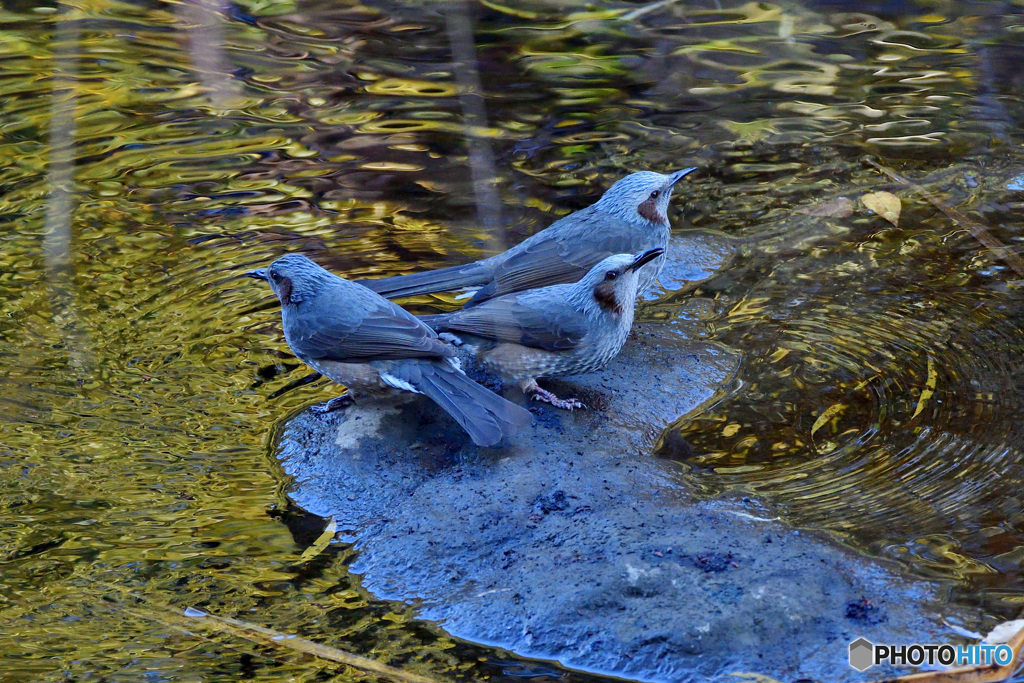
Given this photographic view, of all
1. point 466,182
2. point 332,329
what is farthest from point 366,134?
point 332,329

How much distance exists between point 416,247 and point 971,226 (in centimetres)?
346

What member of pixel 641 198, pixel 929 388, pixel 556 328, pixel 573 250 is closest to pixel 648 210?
pixel 641 198

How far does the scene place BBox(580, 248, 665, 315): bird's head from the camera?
5363 millimetres

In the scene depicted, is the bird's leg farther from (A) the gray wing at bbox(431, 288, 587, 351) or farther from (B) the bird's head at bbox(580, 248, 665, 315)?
(B) the bird's head at bbox(580, 248, 665, 315)

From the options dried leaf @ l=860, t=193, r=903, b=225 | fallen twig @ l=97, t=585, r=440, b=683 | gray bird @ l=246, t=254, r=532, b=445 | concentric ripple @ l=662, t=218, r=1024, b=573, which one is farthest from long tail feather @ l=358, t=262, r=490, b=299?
dried leaf @ l=860, t=193, r=903, b=225

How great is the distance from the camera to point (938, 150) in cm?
A: 778

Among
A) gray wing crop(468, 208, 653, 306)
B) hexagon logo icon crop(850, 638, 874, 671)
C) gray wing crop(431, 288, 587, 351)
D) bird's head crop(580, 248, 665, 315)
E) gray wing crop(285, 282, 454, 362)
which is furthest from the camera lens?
gray wing crop(468, 208, 653, 306)

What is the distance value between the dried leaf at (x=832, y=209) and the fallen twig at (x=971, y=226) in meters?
0.52

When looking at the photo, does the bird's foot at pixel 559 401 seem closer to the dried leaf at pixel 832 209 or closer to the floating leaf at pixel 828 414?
the floating leaf at pixel 828 414

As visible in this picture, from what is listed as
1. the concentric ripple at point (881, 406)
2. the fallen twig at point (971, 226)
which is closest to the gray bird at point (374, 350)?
the concentric ripple at point (881, 406)

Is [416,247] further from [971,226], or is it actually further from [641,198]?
[971,226]

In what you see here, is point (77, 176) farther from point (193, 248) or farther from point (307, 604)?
point (307, 604)

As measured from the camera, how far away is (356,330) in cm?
525

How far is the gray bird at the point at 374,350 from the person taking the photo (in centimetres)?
493
